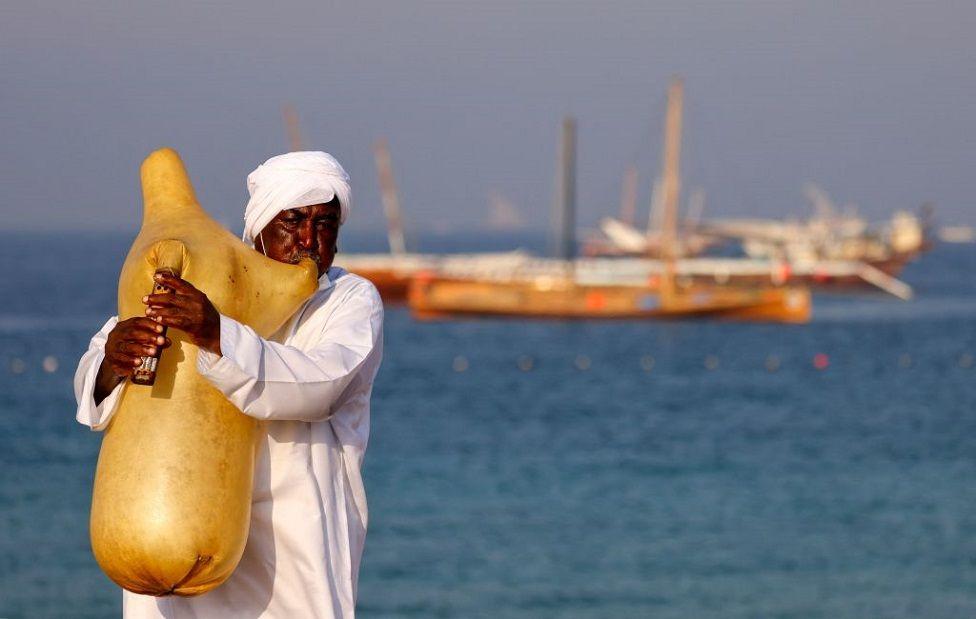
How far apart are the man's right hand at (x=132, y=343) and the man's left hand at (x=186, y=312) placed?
0.03 metres

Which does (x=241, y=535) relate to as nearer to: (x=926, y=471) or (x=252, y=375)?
(x=252, y=375)

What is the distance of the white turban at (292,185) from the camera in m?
3.59

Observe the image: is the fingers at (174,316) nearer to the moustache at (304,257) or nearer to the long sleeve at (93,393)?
the long sleeve at (93,393)

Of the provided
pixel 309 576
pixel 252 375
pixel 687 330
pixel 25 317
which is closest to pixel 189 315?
pixel 252 375

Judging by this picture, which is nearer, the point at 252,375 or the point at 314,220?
the point at 252,375

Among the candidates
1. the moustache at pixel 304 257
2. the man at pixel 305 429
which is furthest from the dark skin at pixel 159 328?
the moustache at pixel 304 257

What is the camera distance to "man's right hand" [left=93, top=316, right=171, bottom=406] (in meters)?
3.22

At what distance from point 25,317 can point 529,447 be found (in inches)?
1565

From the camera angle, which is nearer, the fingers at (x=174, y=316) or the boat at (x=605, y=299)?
the fingers at (x=174, y=316)

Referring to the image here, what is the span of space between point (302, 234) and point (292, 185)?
11 cm

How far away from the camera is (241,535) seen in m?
3.37

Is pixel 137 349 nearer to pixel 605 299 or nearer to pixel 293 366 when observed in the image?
pixel 293 366

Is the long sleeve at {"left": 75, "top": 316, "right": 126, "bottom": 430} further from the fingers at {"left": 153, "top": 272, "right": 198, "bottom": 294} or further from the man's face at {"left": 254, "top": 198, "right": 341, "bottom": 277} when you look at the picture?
the man's face at {"left": 254, "top": 198, "right": 341, "bottom": 277}

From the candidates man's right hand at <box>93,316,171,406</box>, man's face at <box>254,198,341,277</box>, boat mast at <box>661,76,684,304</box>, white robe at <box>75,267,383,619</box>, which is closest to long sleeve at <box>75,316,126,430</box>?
white robe at <box>75,267,383,619</box>
